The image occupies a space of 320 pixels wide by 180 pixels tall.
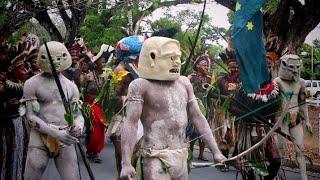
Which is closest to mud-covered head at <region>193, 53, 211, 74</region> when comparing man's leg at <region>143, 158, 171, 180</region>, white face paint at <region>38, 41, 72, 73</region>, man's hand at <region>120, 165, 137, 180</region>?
white face paint at <region>38, 41, 72, 73</region>

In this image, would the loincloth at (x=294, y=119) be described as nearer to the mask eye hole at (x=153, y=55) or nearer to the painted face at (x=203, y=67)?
the mask eye hole at (x=153, y=55)

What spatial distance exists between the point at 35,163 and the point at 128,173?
4.62 ft

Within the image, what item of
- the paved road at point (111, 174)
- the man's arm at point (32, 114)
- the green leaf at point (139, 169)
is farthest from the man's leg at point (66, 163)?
the paved road at point (111, 174)

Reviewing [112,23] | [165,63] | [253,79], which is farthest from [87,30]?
[165,63]

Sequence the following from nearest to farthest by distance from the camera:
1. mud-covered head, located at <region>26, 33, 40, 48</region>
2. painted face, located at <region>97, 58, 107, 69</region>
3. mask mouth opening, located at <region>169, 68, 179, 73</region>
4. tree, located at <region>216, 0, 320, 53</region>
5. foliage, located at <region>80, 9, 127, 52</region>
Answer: mask mouth opening, located at <region>169, 68, 179, 73</region>
mud-covered head, located at <region>26, 33, 40, 48</region>
tree, located at <region>216, 0, 320, 53</region>
painted face, located at <region>97, 58, 107, 69</region>
foliage, located at <region>80, 9, 127, 52</region>

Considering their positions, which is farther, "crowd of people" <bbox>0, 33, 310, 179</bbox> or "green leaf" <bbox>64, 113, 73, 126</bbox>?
"crowd of people" <bbox>0, 33, 310, 179</bbox>

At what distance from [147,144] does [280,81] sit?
120 inches

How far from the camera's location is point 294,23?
368 inches

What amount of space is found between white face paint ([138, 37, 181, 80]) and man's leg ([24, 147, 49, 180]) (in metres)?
1.42

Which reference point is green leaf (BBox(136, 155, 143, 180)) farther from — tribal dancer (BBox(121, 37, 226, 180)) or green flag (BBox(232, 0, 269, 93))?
green flag (BBox(232, 0, 269, 93))

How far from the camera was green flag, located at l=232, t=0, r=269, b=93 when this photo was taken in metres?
5.70

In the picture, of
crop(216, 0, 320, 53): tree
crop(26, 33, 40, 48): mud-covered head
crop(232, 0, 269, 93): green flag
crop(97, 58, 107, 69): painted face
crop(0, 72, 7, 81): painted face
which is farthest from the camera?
crop(97, 58, 107, 69): painted face

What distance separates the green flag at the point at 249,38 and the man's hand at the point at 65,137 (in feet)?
6.63

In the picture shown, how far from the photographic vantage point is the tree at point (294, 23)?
30.0 feet
